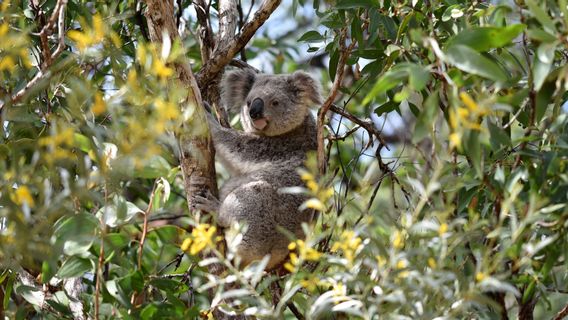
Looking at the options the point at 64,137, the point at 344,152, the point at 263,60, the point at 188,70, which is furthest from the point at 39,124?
the point at 263,60

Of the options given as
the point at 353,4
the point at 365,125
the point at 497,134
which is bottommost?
the point at 365,125

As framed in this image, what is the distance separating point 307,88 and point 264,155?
0.48 meters

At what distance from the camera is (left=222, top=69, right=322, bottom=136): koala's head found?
4398 mm

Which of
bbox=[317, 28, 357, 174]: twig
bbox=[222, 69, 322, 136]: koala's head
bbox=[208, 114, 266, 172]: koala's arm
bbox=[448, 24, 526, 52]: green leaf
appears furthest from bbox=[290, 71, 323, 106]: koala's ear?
bbox=[448, 24, 526, 52]: green leaf

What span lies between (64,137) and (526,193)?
1.36 metres

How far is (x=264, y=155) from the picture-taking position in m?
4.36

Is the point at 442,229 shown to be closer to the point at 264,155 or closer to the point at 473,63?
the point at 473,63

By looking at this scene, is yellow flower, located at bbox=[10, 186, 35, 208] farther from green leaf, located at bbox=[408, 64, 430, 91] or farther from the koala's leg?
the koala's leg

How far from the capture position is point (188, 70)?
3232 millimetres

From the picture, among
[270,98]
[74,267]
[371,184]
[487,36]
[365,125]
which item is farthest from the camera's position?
[270,98]

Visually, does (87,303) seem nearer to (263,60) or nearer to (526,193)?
(526,193)

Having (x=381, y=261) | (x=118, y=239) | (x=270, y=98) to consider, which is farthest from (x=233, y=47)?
(x=381, y=261)

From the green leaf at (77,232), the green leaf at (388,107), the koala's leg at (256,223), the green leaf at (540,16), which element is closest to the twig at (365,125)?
the green leaf at (388,107)

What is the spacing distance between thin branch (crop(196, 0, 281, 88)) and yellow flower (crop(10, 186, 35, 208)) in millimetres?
1715
